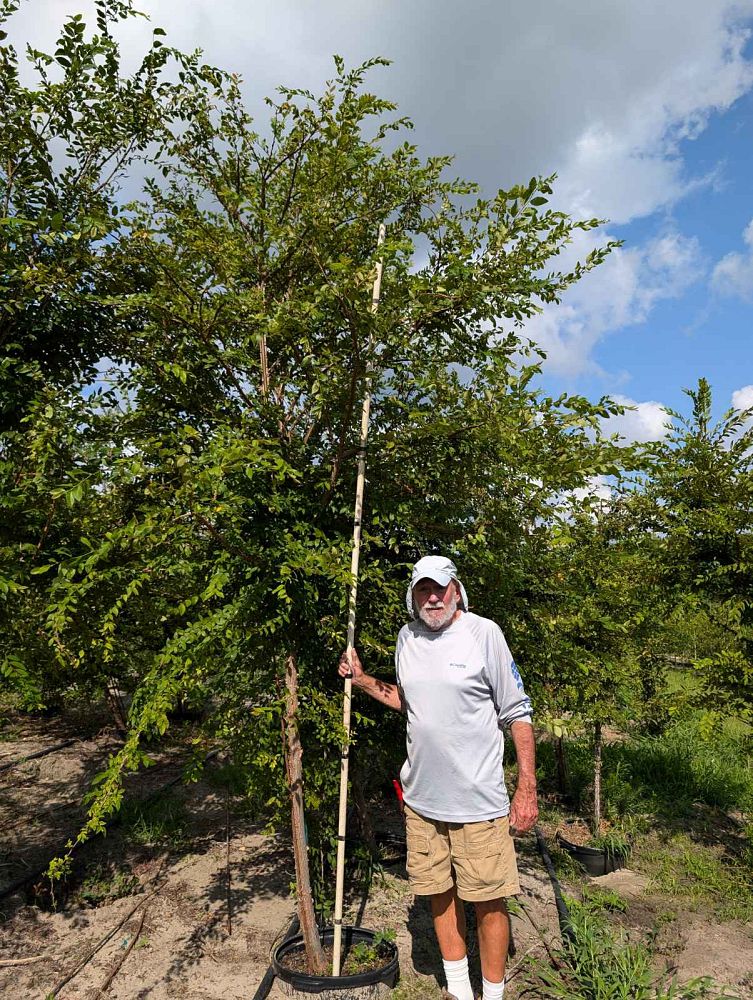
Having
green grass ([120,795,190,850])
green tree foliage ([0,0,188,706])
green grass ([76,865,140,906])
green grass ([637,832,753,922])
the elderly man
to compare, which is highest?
green tree foliage ([0,0,188,706])

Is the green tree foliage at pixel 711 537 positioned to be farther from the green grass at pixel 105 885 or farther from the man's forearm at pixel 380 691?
the green grass at pixel 105 885

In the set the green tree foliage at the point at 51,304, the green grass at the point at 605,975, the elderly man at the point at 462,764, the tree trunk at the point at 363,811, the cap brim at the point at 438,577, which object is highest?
the green tree foliage at the point at 51,304

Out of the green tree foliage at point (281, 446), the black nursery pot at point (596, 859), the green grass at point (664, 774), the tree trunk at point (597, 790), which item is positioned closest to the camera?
the green tree foliage at point (281, 446)

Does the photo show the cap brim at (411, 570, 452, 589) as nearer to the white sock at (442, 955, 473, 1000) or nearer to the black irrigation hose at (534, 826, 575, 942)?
the white sock at (442, 955, 473, 1000)

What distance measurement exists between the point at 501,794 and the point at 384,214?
3205 mm

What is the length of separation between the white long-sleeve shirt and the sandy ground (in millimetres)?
1239

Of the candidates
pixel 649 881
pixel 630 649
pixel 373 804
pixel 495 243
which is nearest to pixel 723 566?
pixel 630 649

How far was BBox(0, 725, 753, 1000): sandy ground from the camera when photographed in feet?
11.5

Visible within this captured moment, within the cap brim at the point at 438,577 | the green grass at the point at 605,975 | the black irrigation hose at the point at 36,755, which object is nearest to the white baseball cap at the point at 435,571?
the cap brim at the point at 438,577

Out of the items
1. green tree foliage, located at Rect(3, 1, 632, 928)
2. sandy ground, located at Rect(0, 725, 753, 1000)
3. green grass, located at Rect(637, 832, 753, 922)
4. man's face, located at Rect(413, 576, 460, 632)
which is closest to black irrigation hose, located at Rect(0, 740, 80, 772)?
sandy ground, located at Rect(0, 725, 753, 1000)

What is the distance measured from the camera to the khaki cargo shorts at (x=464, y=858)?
2.73 m

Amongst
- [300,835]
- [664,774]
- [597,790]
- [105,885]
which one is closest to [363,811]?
[300,835]

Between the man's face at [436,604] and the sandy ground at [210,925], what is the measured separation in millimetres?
1935

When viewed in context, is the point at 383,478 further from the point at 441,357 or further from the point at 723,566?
the point at 723,566
